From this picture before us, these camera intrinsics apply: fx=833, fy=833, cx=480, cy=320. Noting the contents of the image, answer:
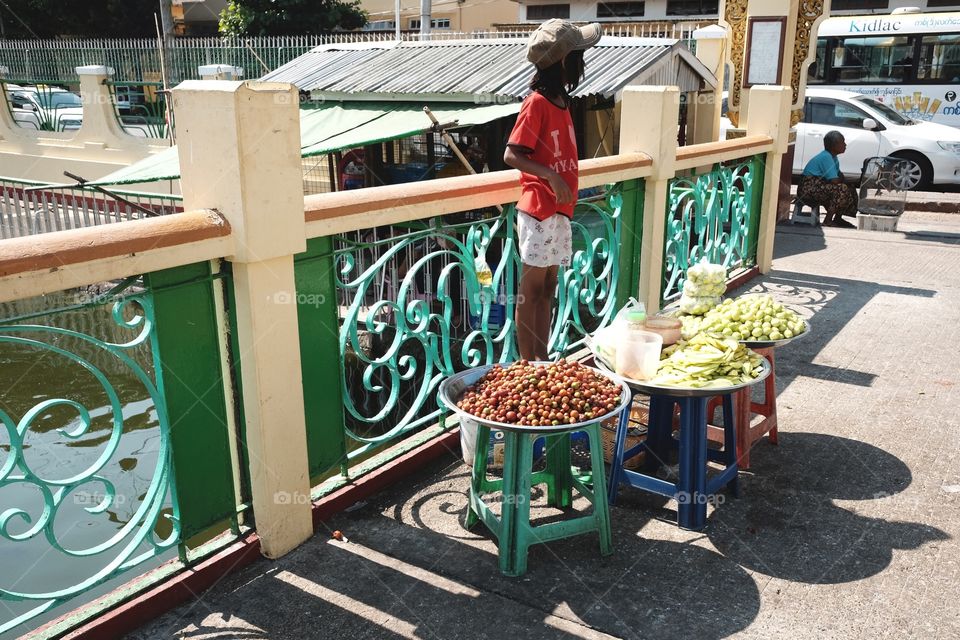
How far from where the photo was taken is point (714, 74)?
39.0ft

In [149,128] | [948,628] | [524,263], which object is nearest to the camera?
[948,628]

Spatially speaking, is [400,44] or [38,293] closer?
[38,293]

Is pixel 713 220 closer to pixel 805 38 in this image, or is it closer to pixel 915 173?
pixel 805 38

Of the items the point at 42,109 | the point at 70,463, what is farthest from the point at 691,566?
the point at 42,109

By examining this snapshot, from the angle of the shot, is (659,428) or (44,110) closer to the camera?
(659,428)

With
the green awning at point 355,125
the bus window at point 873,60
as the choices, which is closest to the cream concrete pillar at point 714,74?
the green awning at point 355,125

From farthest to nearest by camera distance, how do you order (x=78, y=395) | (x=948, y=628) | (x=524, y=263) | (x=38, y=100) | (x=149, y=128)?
(x=38, y=100)
(x=149, y=128)
(x=78, y=395)
(x=524, y=263)
(x=948, y=628)

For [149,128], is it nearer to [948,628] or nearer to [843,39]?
[843,39]

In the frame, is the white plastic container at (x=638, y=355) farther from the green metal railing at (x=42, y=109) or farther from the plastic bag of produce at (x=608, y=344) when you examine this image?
the green metal railing at (x=42, y=109)

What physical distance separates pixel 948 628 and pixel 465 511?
1751 millimetres

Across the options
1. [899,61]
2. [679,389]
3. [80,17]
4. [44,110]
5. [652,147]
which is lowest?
[679,389]

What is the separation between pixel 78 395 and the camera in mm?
8727

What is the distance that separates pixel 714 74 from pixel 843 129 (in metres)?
4.81

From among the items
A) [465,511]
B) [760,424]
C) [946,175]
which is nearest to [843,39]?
[946,175]
